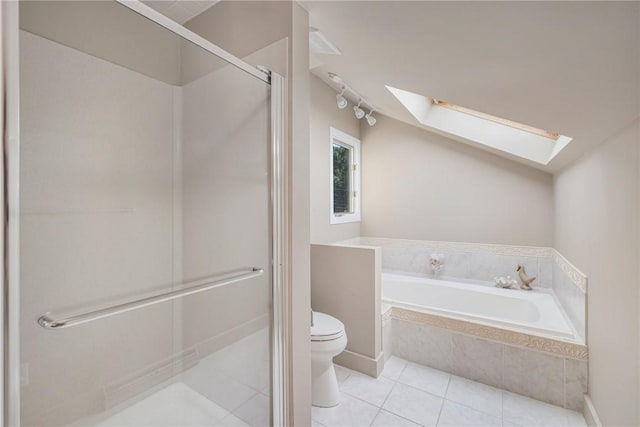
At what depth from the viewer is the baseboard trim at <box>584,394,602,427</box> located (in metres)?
1.46

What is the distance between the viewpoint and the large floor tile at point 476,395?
1.75 m

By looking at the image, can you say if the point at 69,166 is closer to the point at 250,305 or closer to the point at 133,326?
the point at 133,326

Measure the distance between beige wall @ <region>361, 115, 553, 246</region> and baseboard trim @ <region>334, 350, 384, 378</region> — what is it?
163 centimetres

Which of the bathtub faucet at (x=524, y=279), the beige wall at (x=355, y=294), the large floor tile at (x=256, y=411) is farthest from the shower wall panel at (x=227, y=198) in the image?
the bathtub faucet at (x=524, y=279)

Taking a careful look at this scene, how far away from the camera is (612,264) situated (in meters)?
1.28

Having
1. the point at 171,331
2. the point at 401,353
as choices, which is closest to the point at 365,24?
the point at 171,331

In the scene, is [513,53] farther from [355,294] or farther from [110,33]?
[355,294]

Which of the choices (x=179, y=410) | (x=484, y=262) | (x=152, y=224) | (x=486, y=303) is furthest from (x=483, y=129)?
(x=179, y=410)

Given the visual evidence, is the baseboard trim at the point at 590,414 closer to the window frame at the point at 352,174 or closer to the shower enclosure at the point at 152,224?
the shower enclosure at the point at 152,224

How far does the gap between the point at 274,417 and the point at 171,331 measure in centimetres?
64

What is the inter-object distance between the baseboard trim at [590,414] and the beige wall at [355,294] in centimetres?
118

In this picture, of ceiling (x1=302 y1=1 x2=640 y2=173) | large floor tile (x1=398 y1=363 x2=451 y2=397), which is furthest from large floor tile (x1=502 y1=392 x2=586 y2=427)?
ceiling (x1=302 y1=1 x2=640 y2=173)

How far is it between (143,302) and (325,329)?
1076mm

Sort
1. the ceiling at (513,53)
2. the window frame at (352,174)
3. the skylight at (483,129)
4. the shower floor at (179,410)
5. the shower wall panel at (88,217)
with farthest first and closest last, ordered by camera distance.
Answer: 1. the window frame at (352,174)
2. the skylight at (483,129)
3. the shower floor at (179,410)
4. the shower wall panel at (88,217)
5. the ceiling at (513,53)
